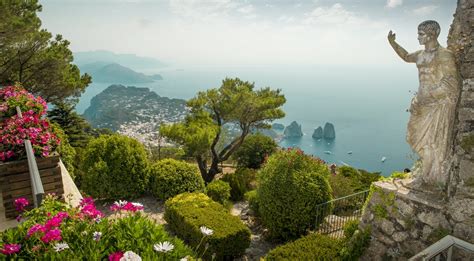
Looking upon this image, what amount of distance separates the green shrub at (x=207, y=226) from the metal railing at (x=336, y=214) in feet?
7.14

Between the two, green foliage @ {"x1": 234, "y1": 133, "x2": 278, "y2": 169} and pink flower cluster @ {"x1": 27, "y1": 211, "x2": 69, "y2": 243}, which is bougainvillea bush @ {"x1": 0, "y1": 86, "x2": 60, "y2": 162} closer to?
pink flower cluster @ {"x1": 27, "y1": 211, "x2": 69, "y2": 243}

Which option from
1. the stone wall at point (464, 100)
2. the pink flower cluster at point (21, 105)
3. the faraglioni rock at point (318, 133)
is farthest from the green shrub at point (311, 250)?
the faraglioni rock at point (318, 133)

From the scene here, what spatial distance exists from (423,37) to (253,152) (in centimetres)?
1794

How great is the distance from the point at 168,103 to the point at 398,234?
11932cm

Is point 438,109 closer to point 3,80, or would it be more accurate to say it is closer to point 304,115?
point 3,80

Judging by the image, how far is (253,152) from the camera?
2194 centimetres

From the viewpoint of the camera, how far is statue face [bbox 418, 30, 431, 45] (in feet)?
13.9

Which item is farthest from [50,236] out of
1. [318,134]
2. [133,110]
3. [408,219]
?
[318,134]

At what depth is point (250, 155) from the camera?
71.9 feet

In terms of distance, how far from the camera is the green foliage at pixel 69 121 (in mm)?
17719

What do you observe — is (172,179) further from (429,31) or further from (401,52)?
(429,31)

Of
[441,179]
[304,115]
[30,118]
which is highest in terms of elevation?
[30,118]

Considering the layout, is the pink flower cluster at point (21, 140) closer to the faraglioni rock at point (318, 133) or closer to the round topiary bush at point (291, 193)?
the round topiary bush at point (291, 193)

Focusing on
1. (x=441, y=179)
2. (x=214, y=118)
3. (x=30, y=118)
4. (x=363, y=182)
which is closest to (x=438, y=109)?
(x=441, y=179)
